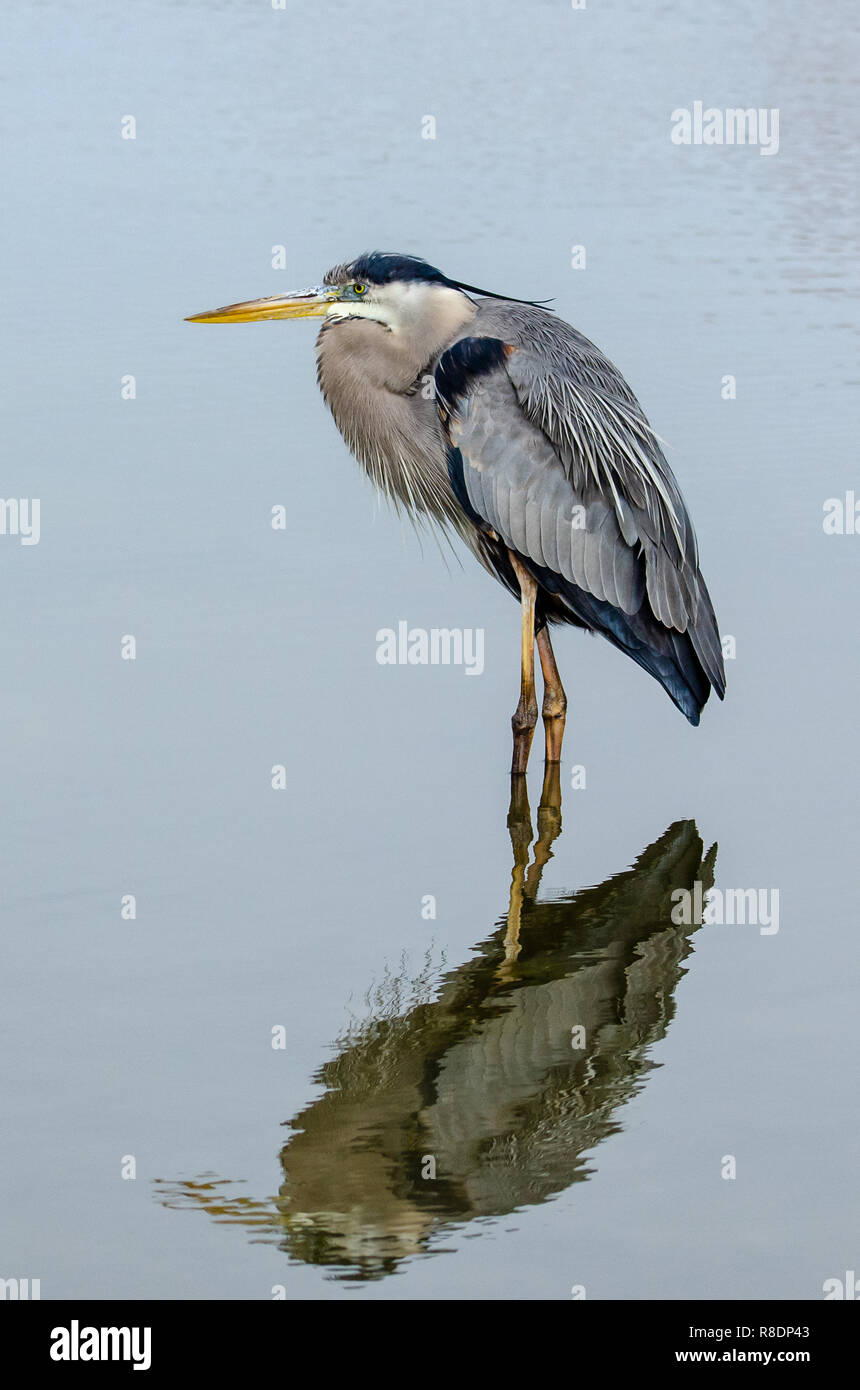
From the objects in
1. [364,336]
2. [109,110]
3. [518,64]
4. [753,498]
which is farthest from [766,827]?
[518,64]

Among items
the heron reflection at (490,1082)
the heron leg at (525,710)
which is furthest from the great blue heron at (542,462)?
the heron reflection at (490,1082)

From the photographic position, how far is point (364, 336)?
878cm

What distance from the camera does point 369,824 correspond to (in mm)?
7723

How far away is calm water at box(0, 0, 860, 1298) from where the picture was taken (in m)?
5.54

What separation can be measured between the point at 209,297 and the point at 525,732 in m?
5.62

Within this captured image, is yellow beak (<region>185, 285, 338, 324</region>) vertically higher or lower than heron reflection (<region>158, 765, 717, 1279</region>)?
higher

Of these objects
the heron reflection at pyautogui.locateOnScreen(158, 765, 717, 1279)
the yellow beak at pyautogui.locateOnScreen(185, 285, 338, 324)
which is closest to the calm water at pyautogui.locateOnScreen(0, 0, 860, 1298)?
the heron reflection at pyautogui.locateOnScreen(158, 765, 717, 1279)

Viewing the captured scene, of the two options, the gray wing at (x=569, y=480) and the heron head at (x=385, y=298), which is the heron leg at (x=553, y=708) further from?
the heron head at (x=385, y=298)

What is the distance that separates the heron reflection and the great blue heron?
1.07m

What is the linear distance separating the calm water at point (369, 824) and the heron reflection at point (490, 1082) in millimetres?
14

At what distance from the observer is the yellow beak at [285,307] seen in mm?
8781

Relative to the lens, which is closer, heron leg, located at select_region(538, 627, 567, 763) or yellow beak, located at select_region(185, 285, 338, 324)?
heron leg, located at select_region(538, 627, 567, 763)

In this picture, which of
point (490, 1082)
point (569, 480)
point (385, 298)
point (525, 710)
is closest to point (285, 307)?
point (385, 298)

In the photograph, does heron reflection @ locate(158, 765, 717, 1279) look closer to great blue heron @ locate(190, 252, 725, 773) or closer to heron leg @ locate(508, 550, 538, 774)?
heron leg @ locate(508, 550, 538, 774)
